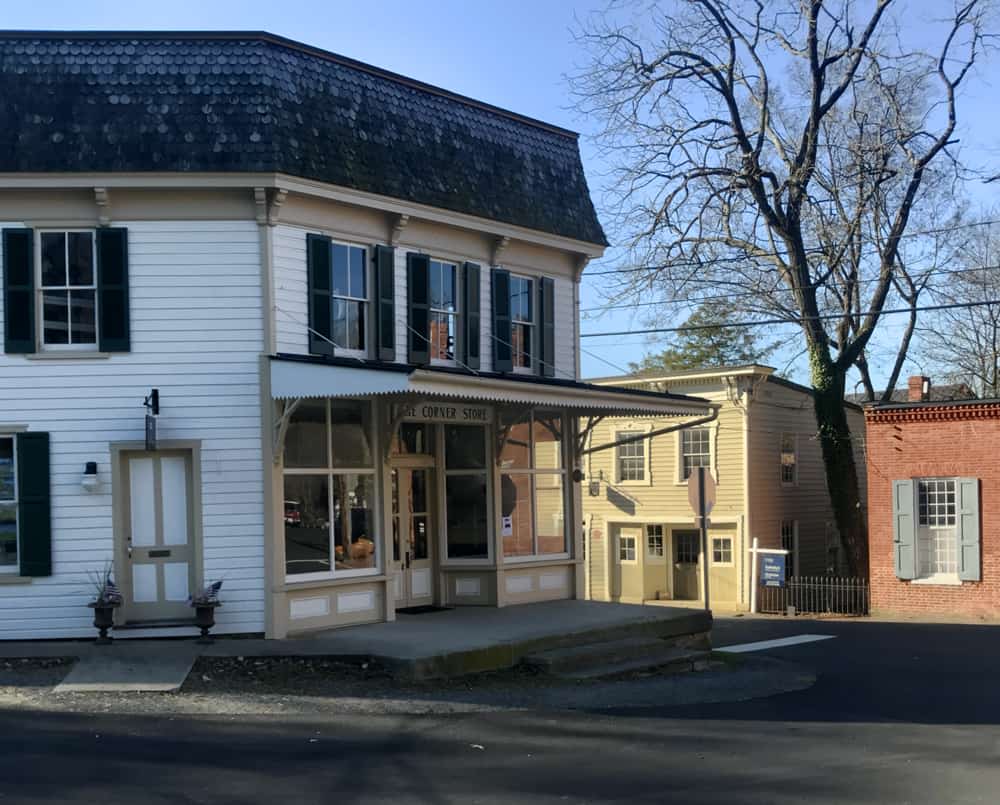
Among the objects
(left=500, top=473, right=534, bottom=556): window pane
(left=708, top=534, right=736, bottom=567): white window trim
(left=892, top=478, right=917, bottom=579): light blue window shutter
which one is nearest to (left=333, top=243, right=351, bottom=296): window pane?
(left=500, top=473, right=534, bottom=556): window pane

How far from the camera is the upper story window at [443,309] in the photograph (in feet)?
56.7

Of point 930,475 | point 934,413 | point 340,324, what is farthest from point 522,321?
point 930,475

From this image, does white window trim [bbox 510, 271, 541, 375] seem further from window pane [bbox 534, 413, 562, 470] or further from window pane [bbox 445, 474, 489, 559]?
window pane [bbox 445, 474, 489, 559]

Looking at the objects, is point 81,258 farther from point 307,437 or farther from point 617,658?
point 617,658

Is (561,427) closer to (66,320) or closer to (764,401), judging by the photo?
(66,320)

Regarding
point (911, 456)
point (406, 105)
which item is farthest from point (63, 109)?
point (911, 456)

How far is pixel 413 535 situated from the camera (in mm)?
17578

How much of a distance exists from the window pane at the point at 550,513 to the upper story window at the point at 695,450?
12614 millimetres

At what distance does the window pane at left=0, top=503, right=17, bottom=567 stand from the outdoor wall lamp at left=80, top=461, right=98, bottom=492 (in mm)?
960

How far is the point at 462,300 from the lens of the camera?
1758 centimetres

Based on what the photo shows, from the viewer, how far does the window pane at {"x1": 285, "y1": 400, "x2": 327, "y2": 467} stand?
49.3 ft

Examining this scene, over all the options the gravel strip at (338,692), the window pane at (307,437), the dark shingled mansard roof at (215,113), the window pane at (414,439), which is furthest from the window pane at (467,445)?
the gravel strip at (338,692)

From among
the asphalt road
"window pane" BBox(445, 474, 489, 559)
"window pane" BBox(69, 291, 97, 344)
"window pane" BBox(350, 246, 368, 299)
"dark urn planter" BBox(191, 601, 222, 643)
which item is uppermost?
"window pane" BBox(350, 246, 368, 299)

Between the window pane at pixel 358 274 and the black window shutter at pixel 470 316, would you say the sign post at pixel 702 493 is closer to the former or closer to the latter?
the black window shutter at pixel 470 316
